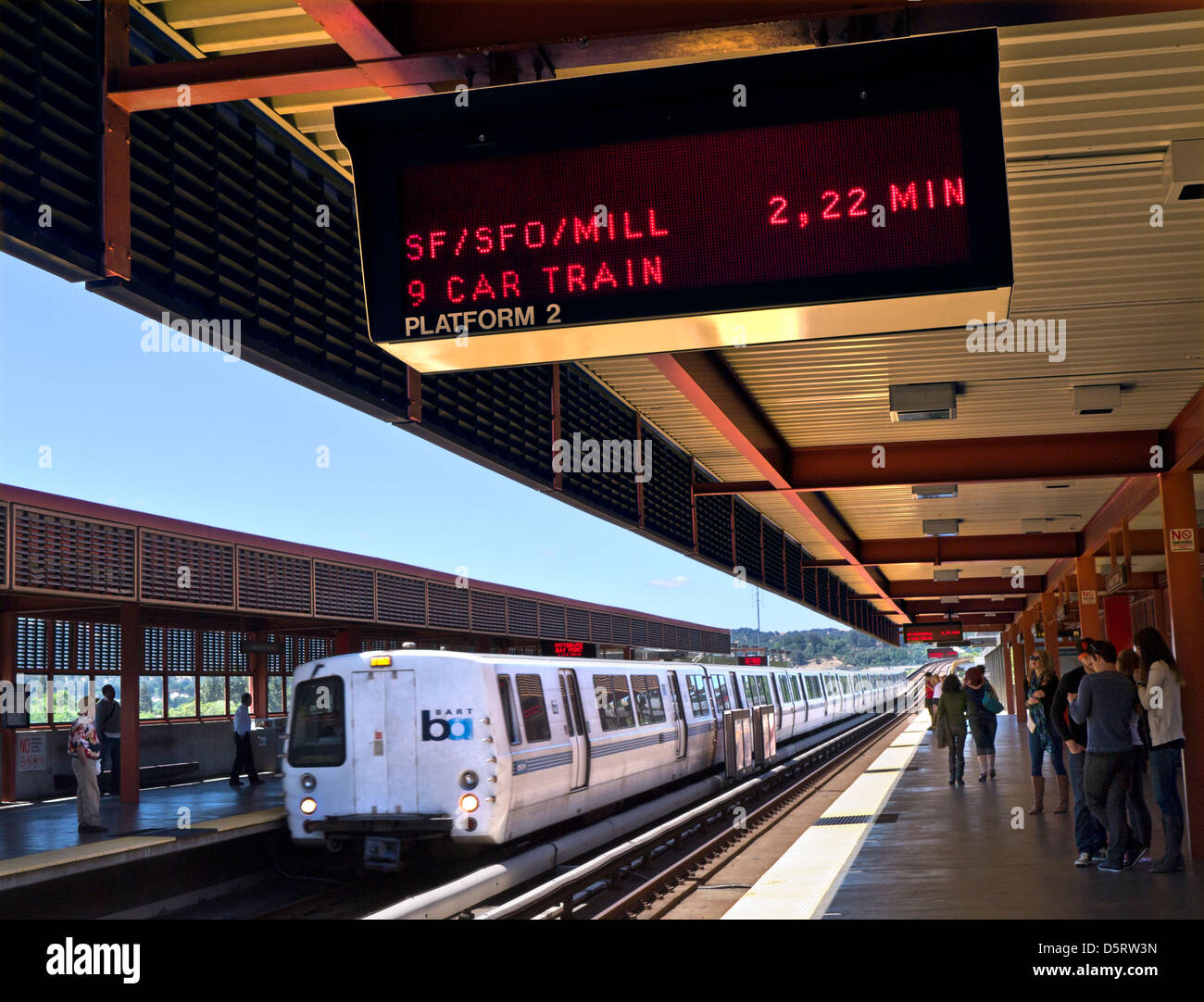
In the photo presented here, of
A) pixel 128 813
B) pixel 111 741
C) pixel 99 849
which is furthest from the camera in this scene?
pixel 111 741

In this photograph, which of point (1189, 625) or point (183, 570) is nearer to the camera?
point (1189, 625)

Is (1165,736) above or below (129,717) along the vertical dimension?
below

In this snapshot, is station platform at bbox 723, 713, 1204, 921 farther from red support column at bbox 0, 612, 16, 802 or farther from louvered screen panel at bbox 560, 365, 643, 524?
red support column at bbox 0, 612, 16, 802

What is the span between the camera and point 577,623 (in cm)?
3500

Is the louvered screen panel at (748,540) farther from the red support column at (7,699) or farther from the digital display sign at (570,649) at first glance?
the red support column at (7,699)

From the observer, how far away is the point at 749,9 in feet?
15.0

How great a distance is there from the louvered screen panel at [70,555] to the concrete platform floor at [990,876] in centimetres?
988

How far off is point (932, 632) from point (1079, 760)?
97.7 ft

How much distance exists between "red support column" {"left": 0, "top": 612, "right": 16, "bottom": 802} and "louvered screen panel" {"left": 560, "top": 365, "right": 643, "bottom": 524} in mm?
8770

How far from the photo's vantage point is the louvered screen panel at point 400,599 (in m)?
23.2

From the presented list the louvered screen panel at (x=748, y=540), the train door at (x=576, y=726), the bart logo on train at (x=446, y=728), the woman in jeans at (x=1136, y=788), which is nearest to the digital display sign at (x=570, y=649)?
the train door at (x=576, y=726)

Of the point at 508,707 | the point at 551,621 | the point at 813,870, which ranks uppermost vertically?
the point at 551,621

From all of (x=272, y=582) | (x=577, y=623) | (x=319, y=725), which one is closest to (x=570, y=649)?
(x=272, y=582)

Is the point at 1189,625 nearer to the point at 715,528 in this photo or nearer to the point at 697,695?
the point at 715,528
